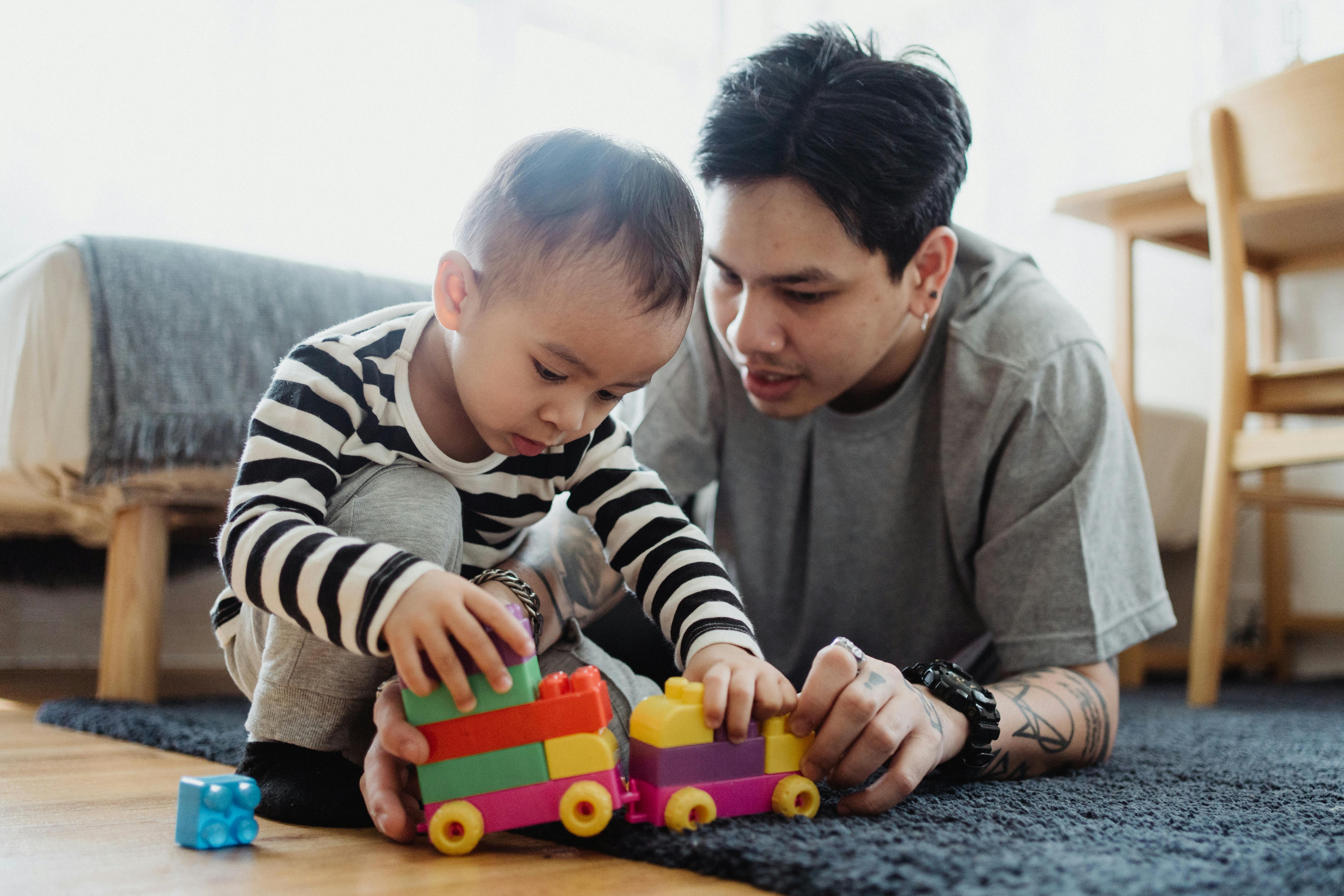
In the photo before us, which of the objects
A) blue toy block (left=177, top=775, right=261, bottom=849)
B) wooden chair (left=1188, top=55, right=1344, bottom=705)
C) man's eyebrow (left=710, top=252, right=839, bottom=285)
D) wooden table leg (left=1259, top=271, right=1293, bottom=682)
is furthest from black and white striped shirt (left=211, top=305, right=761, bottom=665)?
wooden table leg (left=1259, top=271, right=1293, bottom=682)

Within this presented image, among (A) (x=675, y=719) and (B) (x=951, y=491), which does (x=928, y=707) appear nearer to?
(A) (x=675, y=719)

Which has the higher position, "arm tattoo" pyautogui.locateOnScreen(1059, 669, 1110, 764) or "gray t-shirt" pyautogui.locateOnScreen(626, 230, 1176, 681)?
"gray t-shirt" pyautogui.locateOnScreen(626, 230, 1176, 681)

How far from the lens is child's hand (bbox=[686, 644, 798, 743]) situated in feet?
2.16

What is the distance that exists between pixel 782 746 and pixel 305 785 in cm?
34

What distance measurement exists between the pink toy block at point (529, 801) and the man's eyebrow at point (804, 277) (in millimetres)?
539

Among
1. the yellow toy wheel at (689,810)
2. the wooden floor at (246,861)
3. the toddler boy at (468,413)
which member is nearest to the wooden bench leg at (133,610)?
the wooden floor at (246,861)

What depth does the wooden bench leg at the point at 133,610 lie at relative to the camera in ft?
4.29

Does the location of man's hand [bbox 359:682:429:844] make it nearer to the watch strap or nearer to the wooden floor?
the wooden floor

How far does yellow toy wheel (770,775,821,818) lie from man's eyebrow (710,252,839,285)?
1.62 feet

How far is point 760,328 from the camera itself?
3.36ft

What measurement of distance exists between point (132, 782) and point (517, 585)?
0.38m

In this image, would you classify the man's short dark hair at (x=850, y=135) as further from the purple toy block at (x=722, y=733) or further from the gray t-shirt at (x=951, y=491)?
the purple toy block at (x=722, y=733)

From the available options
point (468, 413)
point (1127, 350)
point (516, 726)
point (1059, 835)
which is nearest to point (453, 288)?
point (468, 413)

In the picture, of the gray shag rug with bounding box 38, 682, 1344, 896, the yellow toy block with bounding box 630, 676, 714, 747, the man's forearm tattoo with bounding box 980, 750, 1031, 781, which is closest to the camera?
the gray shag rug with bounding box 38, 682, 1344, 896
